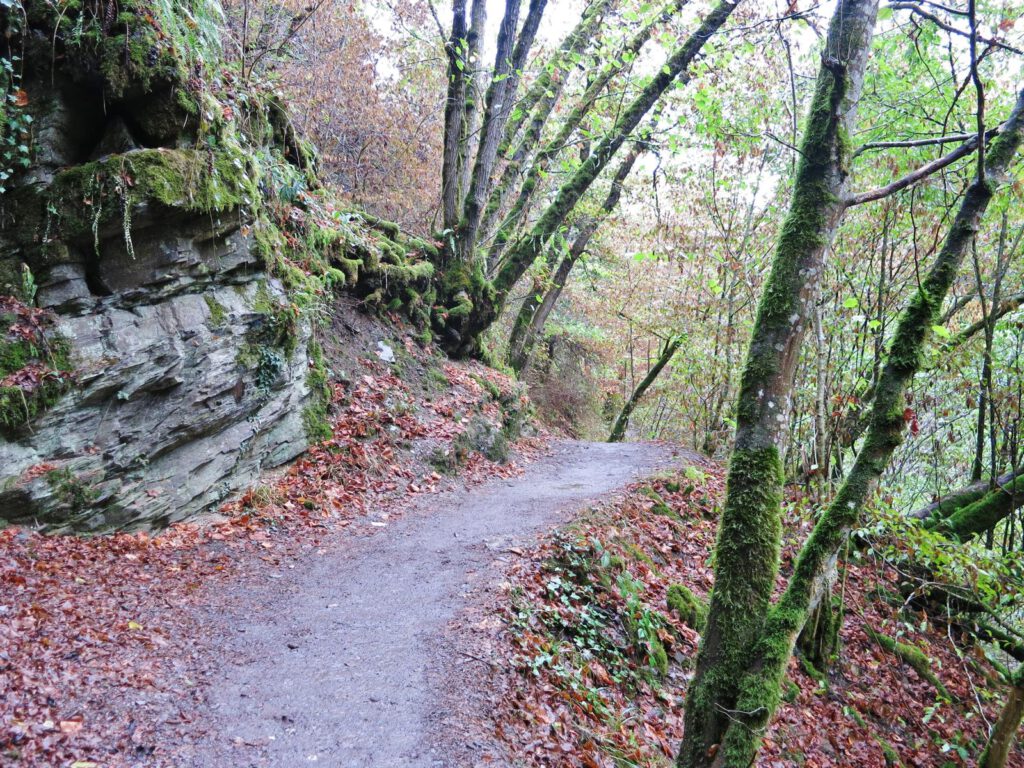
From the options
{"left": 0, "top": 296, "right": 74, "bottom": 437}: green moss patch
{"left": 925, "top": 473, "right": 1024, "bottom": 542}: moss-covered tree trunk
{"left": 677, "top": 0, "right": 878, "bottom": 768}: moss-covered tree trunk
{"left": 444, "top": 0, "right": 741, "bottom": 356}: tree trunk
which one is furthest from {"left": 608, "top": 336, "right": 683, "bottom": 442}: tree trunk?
{"left": 0, "top": 296, "right": 74, "bottom": 437}: green moss patch

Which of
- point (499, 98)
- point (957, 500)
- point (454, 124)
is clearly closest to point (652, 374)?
point (957, 500)

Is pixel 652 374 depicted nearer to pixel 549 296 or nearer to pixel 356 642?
pixel 549 296

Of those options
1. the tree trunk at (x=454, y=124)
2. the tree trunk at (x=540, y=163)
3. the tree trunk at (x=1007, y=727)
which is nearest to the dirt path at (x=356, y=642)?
the tree trunk at (x=1007, y=727)

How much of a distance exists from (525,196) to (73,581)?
11.3 meters

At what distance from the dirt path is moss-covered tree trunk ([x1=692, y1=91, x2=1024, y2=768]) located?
1.79 m

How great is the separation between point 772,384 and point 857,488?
2.73 ft

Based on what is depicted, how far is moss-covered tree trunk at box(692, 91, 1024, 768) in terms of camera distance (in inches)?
125

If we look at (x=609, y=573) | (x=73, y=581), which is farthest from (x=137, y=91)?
(x=609, y=573)

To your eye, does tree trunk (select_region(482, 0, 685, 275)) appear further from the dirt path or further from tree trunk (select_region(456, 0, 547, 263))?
the dirt path

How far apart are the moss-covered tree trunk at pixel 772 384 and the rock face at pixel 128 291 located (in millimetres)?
5632

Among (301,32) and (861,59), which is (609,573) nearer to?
(861,59)

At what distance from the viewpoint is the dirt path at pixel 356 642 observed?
3584 mm

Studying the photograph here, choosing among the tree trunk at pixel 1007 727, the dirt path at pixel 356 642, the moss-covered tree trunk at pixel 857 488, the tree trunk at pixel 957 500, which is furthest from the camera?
the tree trunk at pixel 957 500

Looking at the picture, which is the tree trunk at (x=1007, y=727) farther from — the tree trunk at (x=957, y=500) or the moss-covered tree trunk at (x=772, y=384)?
the tree trunk at (x=957, y=500)
